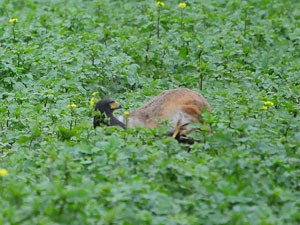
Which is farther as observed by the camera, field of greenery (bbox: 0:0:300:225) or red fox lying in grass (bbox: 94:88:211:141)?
red fox lying in grass (bbox: 94:88:211:141)

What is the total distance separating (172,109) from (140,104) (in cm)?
140

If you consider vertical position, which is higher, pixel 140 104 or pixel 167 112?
pixel 167 112

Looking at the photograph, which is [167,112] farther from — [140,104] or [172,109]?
[140,104]

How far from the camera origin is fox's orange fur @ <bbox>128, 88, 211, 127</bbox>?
7.66m

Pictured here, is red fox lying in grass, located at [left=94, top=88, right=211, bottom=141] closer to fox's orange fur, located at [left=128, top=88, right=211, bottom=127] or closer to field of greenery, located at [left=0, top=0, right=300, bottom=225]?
fox's orange fur, located at [left=128, top=88, right=211, bottom=127]

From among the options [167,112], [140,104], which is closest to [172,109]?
[167,112]

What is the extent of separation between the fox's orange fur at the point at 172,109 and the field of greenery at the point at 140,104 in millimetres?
309

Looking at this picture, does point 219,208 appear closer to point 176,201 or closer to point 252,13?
point 176,201

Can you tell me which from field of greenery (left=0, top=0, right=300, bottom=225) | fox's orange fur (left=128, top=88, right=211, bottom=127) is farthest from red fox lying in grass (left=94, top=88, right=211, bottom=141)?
field of greenery (left=0, top=0, right=300, bottom=225)

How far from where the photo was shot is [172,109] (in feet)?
25.3

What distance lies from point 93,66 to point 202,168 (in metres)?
4.19

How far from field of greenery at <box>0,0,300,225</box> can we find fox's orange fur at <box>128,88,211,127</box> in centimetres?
31

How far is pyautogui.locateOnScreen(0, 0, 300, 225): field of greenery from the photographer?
5605 mm

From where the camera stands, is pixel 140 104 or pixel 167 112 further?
pixel 140 104
